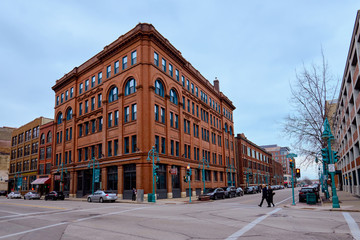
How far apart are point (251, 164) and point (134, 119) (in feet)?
171

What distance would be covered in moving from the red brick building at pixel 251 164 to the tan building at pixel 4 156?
2552 inches

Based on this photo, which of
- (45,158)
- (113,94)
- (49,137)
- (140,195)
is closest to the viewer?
(140,195)

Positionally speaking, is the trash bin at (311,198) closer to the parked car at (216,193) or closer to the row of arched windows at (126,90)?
the parked car at (216,193)

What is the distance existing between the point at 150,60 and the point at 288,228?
30239 millimetres

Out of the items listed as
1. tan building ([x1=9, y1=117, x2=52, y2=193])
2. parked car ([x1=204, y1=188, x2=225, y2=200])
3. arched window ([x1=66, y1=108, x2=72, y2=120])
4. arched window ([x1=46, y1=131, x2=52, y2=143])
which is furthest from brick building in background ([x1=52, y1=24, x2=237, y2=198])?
tan building ([x1=9, y1=117, x2=52, y2=193])

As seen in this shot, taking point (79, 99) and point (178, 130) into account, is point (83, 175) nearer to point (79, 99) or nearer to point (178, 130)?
point (79, 99)

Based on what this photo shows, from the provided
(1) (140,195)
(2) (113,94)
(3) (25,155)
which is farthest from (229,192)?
(3) (25,155)

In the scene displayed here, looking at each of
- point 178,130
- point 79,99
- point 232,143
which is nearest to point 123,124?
point 178,130

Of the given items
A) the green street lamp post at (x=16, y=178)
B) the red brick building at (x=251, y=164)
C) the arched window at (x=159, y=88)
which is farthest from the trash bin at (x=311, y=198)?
the green street lamp post at (x=16, y=178)

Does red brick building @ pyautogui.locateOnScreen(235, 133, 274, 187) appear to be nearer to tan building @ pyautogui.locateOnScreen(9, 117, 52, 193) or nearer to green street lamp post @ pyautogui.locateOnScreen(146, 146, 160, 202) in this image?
green street lamp post @ pyautogui.locateOnScreen(146, 146, 160, 202)

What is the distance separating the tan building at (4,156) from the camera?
264 feet

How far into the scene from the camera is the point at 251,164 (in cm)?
8031

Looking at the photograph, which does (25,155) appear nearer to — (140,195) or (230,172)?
(140,195)

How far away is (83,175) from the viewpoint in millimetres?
44125
